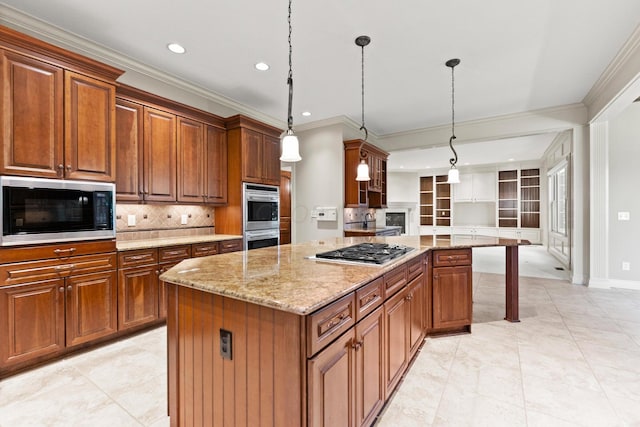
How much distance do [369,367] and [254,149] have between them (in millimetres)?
3250

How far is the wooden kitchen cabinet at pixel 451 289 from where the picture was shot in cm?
275

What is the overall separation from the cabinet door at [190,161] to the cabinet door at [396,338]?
2739mm

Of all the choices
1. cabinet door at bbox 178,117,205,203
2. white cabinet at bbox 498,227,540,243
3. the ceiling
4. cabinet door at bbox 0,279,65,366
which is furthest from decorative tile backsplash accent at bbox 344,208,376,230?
white cabinet at bbox 498,227,540,243

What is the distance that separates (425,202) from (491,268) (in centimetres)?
538

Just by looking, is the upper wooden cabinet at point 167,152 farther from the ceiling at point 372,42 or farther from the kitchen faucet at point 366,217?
the kitchen faucet at point 366,217

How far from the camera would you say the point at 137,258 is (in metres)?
2.78

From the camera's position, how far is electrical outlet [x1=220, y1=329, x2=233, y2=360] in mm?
1240

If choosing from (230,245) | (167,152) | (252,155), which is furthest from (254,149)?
(230,245)

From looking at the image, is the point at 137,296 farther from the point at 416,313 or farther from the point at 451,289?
the point at 451,289

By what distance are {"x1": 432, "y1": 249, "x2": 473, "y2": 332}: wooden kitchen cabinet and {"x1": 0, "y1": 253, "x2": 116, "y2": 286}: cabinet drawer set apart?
2.93m

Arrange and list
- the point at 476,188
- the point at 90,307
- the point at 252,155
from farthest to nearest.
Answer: the point at 476,188 → the point at 252,155 → the point at 90,307

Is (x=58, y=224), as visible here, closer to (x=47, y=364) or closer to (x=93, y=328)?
(x=93, y=328)

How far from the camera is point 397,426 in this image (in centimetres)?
165

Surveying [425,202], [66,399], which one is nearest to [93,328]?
[66,399]
